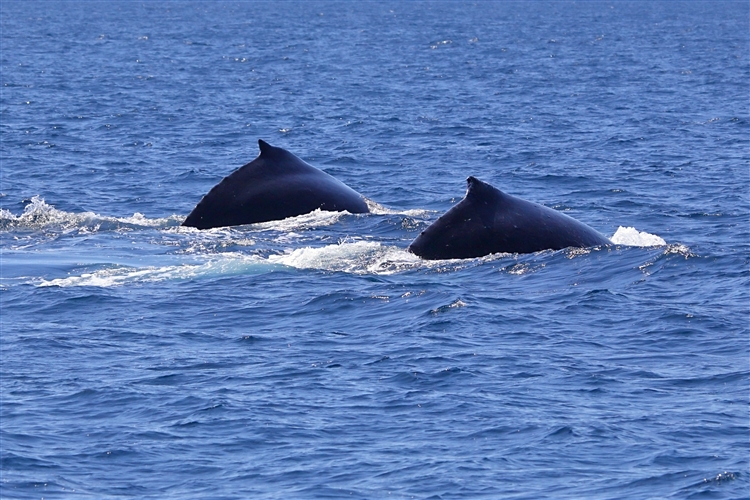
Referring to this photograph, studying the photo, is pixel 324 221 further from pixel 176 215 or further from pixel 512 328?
pixel 512 328

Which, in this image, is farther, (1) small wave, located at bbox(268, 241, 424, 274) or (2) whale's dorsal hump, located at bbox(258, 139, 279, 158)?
(2) whale's dorsal hump, located at bbox(258, 139, 279, 158)

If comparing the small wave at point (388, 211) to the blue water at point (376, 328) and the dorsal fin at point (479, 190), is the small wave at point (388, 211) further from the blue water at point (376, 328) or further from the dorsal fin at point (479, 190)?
the dorsal fin at point (479, 190)

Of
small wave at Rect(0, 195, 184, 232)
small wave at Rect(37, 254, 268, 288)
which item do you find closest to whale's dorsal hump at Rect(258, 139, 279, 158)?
small wave at Rect(0, 195, 184, 232)

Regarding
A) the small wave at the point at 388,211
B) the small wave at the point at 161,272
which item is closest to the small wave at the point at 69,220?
the small wave at the point at 388,211

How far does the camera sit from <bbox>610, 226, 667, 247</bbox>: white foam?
23769mm

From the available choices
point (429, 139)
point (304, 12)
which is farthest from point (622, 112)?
point (304, 12)

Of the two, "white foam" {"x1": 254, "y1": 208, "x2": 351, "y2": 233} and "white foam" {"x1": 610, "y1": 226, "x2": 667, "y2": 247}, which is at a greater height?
"white foam" {"x1": 254, "y1": 208, "x2": 351, "y2": 233}

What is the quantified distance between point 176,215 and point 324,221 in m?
3.98

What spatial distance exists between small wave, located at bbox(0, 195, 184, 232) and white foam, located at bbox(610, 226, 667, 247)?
8.23m

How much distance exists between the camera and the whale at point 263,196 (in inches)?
1007

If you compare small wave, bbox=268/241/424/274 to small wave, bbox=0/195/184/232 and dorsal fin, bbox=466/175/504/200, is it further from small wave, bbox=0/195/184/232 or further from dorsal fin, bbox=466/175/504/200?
small wave, bbox=0/195/184/232

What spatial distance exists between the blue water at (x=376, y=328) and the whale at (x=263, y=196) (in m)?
0.37

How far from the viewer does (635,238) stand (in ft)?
Answer: 79.3

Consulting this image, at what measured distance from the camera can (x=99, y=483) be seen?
13203mm
